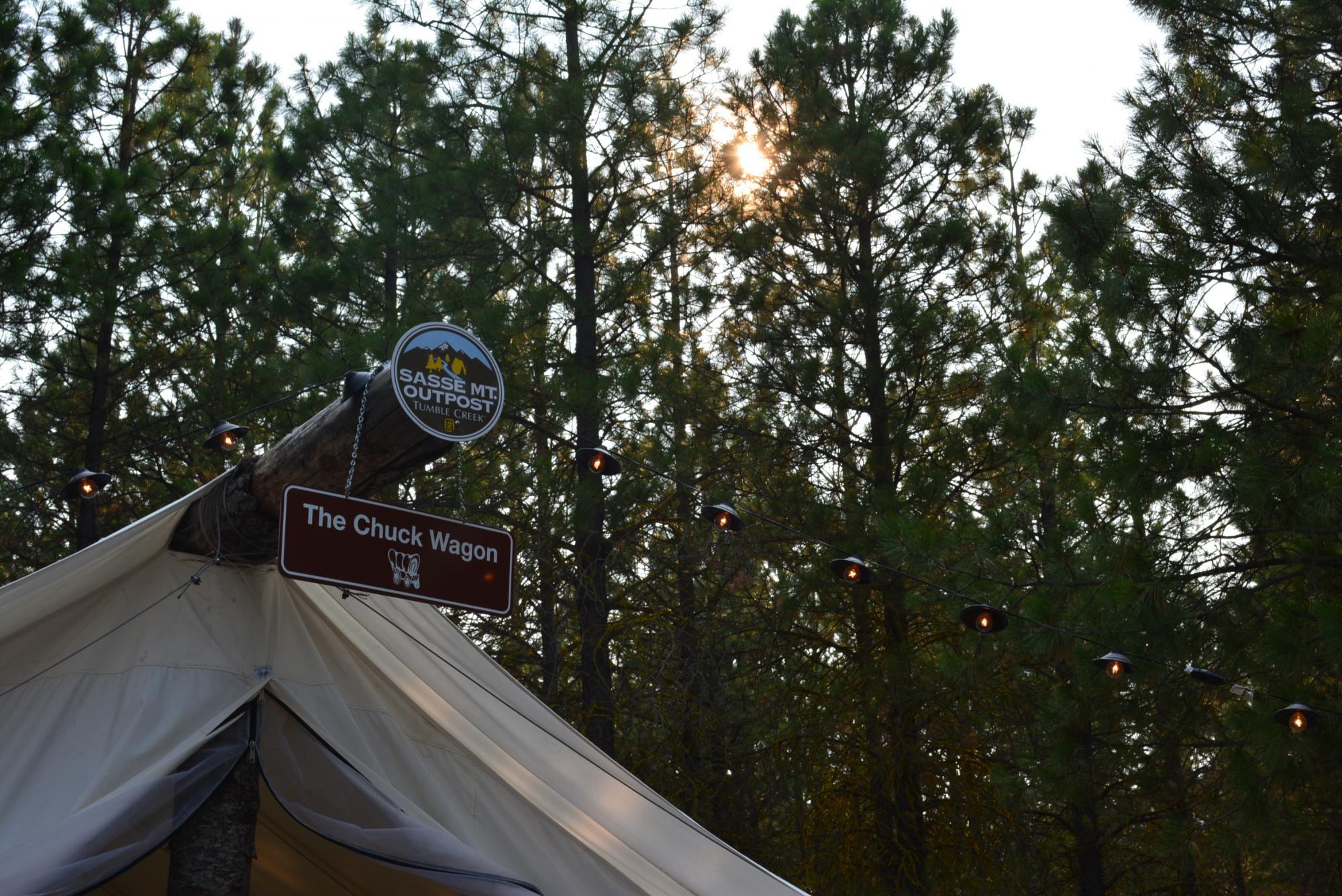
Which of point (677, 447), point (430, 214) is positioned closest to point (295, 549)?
point (677, 447)

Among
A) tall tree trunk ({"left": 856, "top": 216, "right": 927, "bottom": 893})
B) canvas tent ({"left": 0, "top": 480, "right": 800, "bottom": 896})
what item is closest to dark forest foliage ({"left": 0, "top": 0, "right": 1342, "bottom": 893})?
tall tree trunk ({"left": 856, "top": 216, "right": 927, "bottom": 893})

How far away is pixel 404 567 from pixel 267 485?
794 mm

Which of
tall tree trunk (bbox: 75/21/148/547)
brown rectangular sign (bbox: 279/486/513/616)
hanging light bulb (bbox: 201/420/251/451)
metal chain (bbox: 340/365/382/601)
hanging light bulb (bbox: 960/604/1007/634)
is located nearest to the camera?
brown rectangular sign (bbox: 279/486/513/616)

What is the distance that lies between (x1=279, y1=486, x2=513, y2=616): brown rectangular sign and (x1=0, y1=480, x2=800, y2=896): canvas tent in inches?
27.7

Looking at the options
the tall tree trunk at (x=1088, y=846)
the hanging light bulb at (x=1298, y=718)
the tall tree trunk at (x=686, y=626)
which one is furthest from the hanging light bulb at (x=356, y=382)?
the tall tree trunk at (x=1088, y=846)

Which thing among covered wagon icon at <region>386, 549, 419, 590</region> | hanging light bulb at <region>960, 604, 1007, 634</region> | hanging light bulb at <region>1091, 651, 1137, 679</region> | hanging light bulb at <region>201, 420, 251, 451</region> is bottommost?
covered wagon icon at <region>386, 549, 419, 590</region>

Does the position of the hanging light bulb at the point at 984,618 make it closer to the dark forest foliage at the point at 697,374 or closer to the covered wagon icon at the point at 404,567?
the dark forest foliage at the point at 697,374

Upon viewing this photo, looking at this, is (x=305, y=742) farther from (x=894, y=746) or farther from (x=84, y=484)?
(x=894, y=746)

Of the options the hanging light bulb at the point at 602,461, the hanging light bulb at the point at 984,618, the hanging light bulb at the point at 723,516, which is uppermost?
the hanging light bulb at the point at 602,461

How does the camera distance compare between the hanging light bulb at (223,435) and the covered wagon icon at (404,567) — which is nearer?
the covered wagon icon at (404,567)

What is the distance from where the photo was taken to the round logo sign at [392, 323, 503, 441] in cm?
370

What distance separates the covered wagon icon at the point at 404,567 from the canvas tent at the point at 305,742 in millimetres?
704

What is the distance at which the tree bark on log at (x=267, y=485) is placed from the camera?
396 centimetres

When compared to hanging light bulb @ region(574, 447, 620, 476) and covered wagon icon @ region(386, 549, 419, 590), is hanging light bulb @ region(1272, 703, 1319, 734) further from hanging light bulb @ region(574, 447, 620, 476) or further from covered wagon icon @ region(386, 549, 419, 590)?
covered wagon icon @ region(386, 549, 419, 590)
